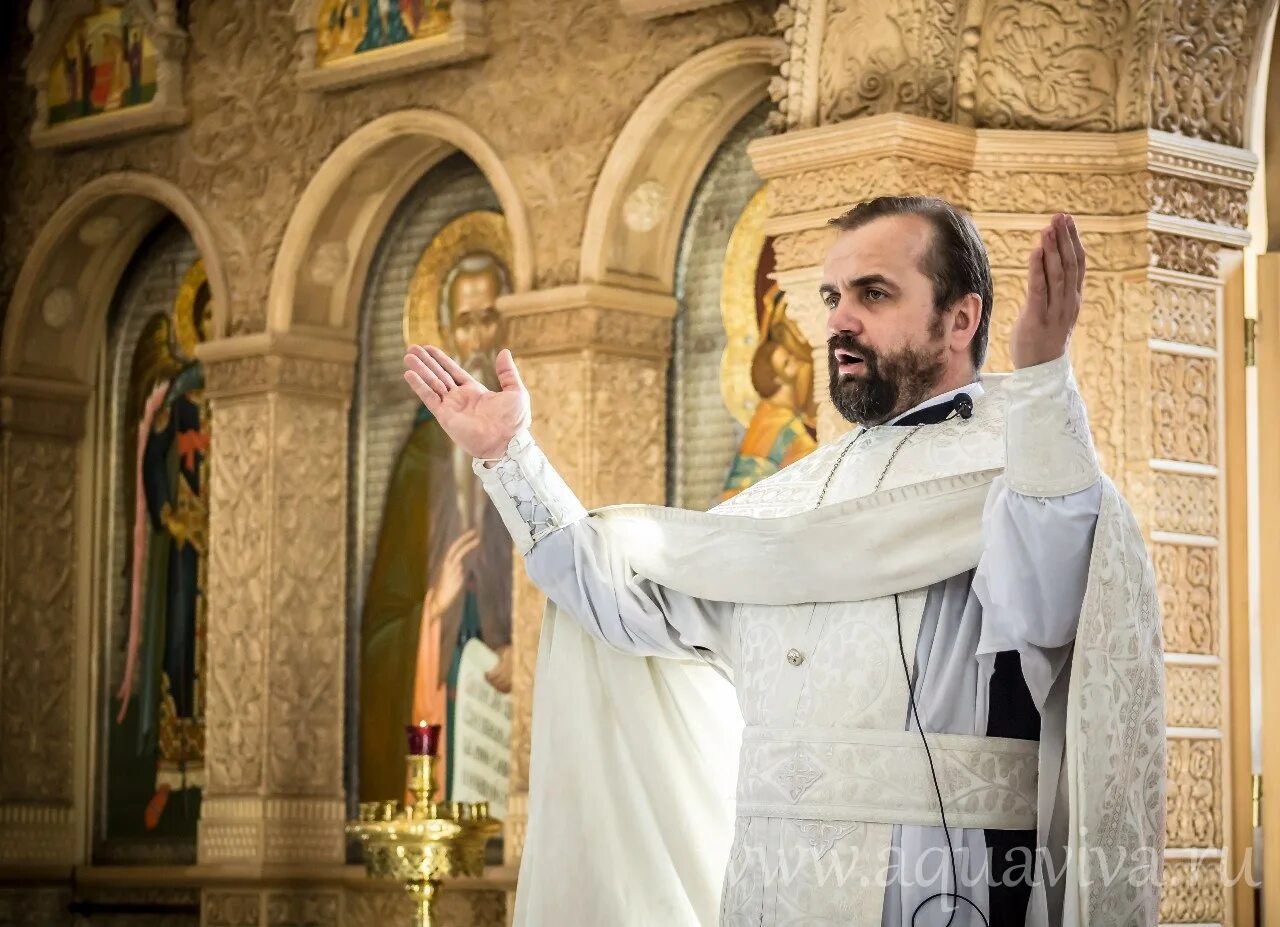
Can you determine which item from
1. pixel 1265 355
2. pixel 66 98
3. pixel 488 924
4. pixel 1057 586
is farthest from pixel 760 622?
pixel 66 98

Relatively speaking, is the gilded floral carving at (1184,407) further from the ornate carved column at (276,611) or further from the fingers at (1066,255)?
the ornate carved column at (276,611)

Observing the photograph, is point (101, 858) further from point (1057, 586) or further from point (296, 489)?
point (1057, 586)

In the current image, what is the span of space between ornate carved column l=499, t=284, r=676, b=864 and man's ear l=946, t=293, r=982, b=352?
4042mm

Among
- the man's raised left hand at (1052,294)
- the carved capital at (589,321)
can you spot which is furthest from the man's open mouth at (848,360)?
the carved capital at (589,321)

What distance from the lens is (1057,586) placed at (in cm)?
299

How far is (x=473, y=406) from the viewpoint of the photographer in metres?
3.67

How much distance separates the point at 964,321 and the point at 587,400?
13.6 feet

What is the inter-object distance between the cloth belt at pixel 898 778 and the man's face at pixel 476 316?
5230 mm

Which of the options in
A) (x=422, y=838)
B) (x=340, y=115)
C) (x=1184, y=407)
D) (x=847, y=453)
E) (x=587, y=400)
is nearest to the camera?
(x=847, y=453)

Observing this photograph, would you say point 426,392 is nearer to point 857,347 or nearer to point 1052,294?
point 857,347

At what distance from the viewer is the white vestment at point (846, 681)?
3020 millimetres

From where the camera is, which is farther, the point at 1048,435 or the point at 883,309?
the point at 883,309

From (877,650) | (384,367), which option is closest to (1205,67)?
(877,650)

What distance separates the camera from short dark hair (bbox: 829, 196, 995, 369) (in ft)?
11.0
